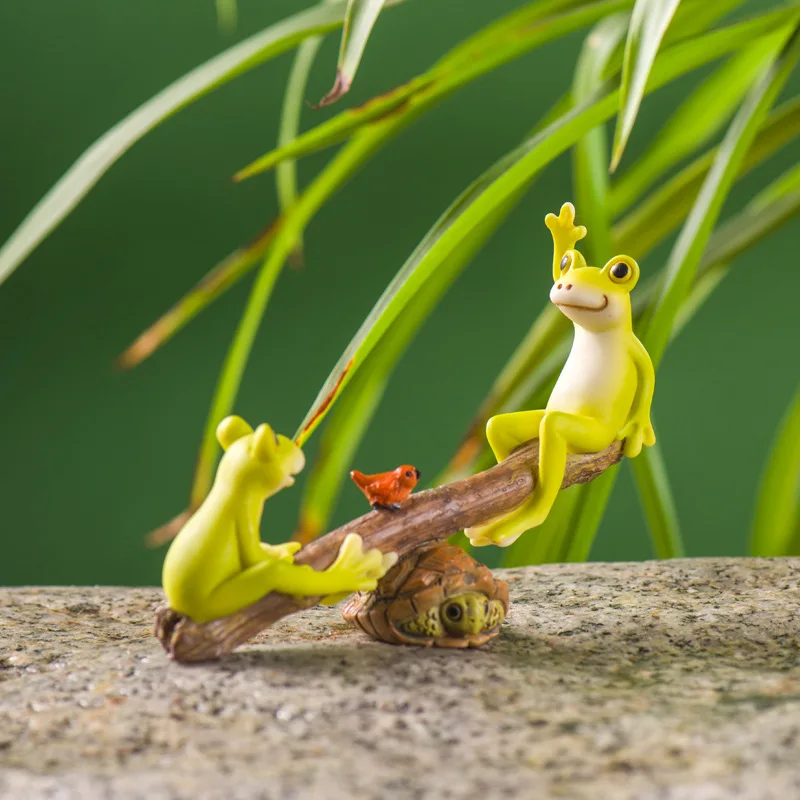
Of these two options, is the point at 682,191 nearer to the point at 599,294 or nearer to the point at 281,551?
the point at 599,294

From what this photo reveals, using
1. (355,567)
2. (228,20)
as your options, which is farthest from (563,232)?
(228,20)

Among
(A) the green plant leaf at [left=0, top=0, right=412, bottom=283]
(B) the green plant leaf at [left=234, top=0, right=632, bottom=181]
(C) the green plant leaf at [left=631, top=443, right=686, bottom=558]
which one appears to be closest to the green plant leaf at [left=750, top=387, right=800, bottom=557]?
(C) the green plant leaf at [left=631, top=443, right=686, bottom=558]

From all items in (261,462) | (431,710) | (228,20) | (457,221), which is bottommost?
(431,710)

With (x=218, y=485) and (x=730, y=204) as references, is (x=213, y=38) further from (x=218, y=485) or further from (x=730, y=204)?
(x=218, y=485)

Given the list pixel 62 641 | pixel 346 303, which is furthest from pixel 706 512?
pixel 62 641

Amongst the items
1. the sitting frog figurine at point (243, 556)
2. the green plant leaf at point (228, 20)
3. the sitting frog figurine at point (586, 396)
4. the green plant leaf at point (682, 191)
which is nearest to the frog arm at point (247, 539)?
the sitting frog figurine at point (243, 556)

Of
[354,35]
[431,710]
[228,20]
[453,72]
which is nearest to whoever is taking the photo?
[431,710]

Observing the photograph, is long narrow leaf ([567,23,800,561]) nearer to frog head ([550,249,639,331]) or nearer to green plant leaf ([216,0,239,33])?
frog head ([550,249,639,331])
